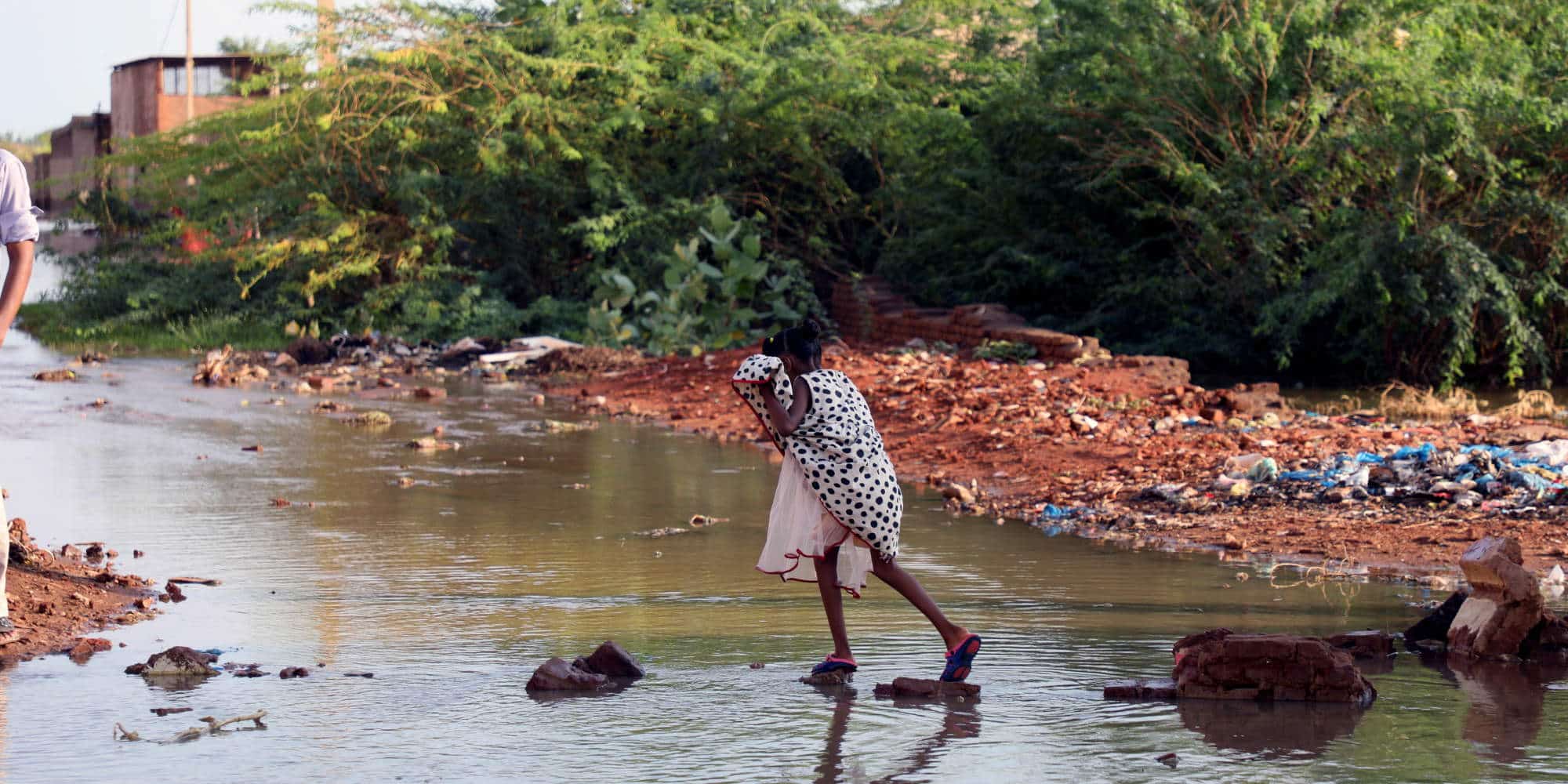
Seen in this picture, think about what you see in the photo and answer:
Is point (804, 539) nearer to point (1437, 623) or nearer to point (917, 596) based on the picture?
point (917, 596)

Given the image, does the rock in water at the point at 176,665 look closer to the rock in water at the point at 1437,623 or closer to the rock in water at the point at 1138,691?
the rock in water at the point at 1138,691

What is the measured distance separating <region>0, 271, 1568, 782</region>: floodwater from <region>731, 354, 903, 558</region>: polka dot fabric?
1.84 ft

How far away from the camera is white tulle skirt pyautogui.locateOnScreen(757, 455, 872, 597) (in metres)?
5.69

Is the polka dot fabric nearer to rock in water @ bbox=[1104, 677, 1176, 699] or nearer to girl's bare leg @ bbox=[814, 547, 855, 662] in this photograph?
girl's bare leg @ bbox=[814, 547, 855, 662]

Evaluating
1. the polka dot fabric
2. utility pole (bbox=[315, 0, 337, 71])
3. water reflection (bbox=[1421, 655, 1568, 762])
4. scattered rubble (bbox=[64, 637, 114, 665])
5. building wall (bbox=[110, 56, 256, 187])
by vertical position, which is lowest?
scattered rubble (bbox=[64, 637, 114, 665])

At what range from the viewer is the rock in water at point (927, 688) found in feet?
17.5

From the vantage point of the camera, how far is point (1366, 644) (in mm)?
5902

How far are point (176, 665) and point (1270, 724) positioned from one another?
3.66 m

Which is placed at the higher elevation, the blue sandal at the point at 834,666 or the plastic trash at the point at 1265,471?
the plastic trash at the point at 1265,471

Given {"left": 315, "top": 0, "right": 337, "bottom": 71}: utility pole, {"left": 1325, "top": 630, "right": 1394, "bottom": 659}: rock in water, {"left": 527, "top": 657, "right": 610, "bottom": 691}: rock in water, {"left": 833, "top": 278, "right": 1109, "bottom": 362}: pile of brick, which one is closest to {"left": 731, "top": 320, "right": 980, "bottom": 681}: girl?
{"left": 527, "top": 657, "right": 610, "bottom": 691}: rock in water

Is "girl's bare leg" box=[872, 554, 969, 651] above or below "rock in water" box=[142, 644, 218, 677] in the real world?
above

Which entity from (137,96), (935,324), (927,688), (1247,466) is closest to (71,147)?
(137,96)

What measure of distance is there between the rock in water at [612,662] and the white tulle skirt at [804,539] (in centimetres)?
57

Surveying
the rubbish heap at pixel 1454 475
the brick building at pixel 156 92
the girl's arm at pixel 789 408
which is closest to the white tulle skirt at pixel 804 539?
the girl's arm at pixel 789 408
